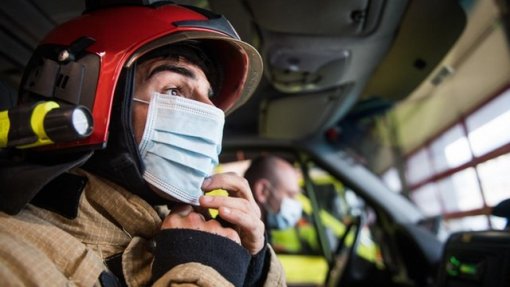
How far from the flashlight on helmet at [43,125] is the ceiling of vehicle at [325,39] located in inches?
19.8

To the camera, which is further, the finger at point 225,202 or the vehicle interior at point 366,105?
the vehicle interior at point 366,105

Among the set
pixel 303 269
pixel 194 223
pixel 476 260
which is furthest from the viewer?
pixel 303 269

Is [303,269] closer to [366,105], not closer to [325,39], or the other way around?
[366,105]

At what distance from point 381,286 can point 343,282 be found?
253mm

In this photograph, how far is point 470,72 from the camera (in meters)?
3.77

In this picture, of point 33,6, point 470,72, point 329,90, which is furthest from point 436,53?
point 470,72

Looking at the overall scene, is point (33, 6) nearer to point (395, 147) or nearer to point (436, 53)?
point (436, 53)

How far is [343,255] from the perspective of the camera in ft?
8.61

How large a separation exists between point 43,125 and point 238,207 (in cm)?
47

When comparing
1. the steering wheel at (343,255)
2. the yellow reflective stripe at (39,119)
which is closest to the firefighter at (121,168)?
the yellow reflective stripe at (39,119)

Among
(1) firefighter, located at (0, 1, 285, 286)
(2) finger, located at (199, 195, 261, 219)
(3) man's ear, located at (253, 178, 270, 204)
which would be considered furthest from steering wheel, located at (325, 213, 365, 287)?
(2) finger, located at (199, 195, 261, 219)

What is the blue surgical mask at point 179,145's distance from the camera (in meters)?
0.96

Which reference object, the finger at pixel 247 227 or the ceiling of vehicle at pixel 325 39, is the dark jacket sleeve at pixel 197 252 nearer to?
the finger at pixel 247 227

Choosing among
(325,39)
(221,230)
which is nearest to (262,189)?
(325,39)
